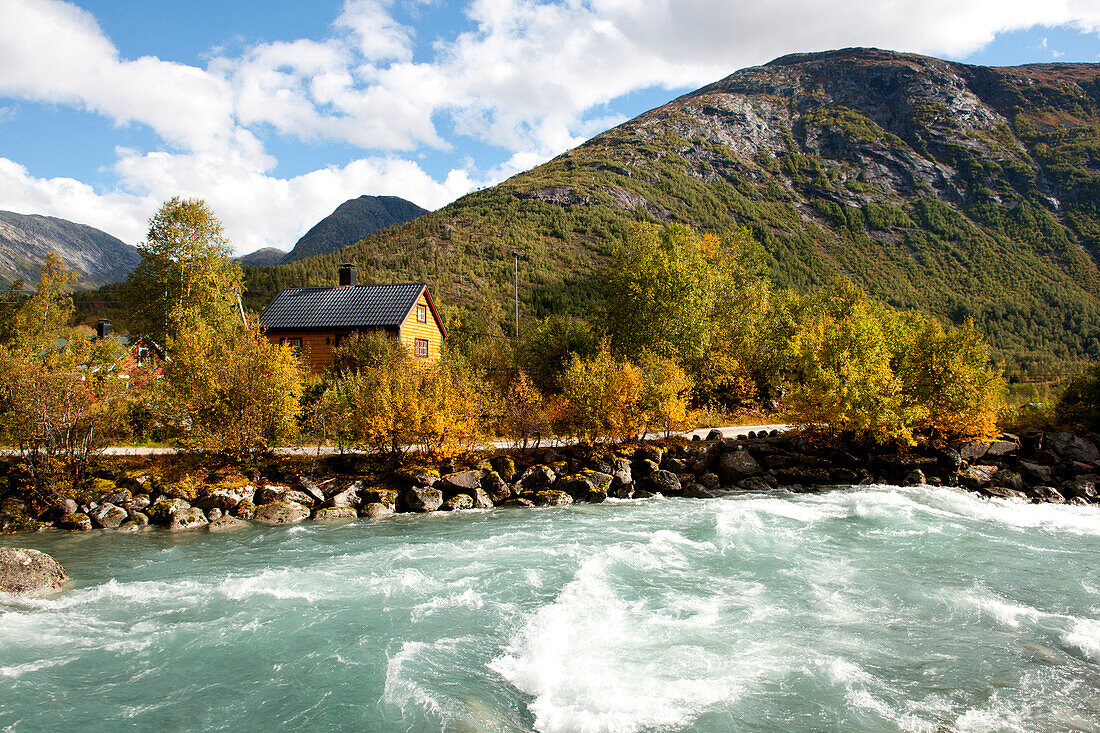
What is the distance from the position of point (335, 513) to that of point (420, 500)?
2784 mm

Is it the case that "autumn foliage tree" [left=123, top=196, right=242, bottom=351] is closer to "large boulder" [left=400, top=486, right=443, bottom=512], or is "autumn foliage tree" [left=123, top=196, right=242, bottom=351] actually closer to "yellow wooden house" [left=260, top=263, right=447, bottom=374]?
"yellow wooden house" [left=260, top=263, right=447, bottom=374]

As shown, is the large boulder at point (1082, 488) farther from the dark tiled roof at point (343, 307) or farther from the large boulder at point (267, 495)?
the dark tiled roof at point (343, 307)

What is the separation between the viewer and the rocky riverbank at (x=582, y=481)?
19.3 m

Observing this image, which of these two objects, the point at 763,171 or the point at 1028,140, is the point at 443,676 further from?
the point at 1028,140

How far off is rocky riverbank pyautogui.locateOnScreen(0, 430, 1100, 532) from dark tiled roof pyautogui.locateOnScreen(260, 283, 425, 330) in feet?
62.9

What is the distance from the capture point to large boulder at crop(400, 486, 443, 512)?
20.7m

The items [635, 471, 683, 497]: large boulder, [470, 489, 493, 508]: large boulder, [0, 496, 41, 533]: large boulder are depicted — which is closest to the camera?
[0, 496, 41, 533]: large boulder

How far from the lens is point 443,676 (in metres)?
9.35

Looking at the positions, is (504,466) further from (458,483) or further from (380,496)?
(380,496)

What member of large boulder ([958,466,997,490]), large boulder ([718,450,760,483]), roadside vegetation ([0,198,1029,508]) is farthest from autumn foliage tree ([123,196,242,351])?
large boulder ([958,466,997,490])

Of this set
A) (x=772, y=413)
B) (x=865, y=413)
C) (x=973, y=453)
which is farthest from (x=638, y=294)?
(x=973, y=453)

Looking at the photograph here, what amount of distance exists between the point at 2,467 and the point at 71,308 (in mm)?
18140

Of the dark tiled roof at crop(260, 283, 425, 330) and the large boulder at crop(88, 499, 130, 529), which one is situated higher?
the dark tiled roof at crop(260, 283, 425, 330)

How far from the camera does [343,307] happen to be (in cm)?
4194
